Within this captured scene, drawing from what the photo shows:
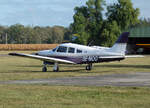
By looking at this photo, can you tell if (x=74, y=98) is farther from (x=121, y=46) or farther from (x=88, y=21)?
(x=88, y=21)

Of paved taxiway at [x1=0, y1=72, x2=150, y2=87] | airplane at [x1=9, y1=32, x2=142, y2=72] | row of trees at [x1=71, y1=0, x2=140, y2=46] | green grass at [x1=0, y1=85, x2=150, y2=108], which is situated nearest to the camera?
green grass at [x1=0, y1=85, x2=150, y2=108]

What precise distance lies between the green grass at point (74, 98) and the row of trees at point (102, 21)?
66698 millimetres

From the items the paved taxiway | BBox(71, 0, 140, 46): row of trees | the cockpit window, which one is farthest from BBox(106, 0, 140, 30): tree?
the paved taxiway

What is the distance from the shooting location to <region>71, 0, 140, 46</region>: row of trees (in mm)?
81812

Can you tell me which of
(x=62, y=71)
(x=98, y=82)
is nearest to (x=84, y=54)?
(x=62, y=71)

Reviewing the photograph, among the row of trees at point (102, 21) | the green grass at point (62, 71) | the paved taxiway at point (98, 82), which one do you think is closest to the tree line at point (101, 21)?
the row of trees at point (102, 21)

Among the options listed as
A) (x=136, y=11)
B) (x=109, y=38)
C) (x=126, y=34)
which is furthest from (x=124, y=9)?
(x=126, y=34)

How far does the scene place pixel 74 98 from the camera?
12625 mm

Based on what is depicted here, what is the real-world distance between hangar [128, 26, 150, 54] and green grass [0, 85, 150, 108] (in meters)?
52.8

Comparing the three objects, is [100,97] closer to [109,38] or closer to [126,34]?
[126,34]

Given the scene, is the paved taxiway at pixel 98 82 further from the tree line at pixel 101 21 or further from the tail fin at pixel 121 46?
the tree line at pixel 101 21

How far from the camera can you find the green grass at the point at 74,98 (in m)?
11.1

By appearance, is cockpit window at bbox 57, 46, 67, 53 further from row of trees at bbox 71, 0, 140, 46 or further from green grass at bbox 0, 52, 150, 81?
row of trees at bbox 71, 0, 140, 46

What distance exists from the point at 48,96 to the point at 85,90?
2310 millimetres
